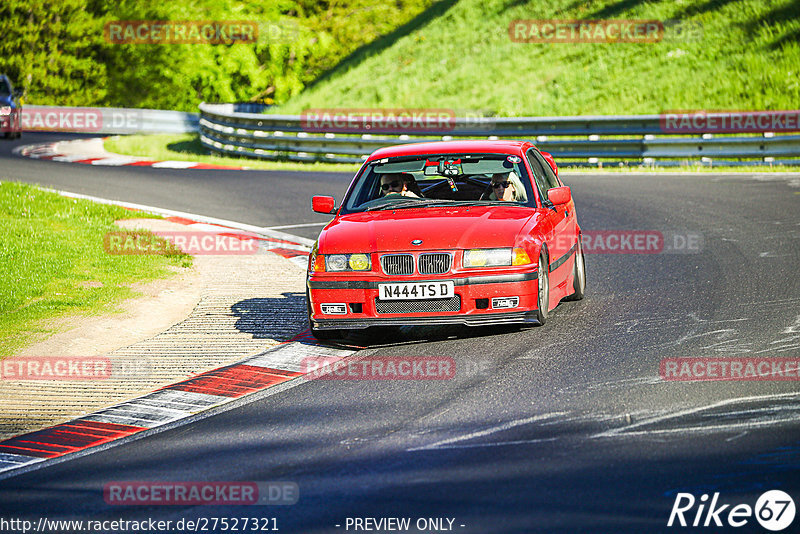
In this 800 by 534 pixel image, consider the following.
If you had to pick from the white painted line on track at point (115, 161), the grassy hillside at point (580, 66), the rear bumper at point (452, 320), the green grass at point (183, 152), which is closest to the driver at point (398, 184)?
the rear bumper at point (452, 320)

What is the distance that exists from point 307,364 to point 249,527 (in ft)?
10.9

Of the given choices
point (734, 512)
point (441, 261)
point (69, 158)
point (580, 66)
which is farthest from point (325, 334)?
point (580, 66)

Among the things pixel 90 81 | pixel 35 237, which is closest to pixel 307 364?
pixel 35 237

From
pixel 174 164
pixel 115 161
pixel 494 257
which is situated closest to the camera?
pixel 494 257

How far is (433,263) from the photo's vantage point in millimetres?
8344

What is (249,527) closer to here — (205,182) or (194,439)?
(194,439)

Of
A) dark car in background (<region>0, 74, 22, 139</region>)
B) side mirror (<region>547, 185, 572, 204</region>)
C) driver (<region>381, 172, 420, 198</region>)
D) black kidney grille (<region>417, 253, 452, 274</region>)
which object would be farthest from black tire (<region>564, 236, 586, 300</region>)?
dark car in background (<region>0, 74, 22, 139</region>)

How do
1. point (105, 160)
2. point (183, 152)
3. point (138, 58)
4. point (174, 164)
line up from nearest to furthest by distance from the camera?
point (174, 164) < point (105, 160) < point (183, 152) < point (138, 58)

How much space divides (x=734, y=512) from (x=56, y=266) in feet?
29.6

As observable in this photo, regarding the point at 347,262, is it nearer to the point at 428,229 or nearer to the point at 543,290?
the point at 428,229

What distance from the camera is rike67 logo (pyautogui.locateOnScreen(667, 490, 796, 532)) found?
464cm

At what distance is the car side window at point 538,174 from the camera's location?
385 inches

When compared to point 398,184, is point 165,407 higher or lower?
lower

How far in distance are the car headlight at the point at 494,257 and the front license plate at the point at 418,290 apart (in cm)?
25
